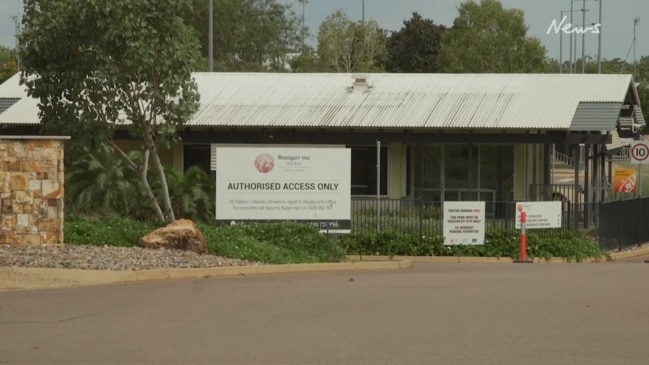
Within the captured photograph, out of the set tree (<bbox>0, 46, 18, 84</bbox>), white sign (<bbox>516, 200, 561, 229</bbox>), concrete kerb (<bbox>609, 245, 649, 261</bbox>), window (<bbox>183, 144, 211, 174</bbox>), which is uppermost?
tree (<bbox>0, 46, 18, 84</bbox>)

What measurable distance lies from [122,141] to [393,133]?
838cm

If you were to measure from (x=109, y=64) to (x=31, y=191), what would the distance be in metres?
3.37

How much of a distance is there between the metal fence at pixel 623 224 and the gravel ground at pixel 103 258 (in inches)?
470

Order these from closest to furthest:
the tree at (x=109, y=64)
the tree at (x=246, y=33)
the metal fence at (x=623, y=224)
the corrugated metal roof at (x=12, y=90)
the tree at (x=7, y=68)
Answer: the tree at (x=109, y=64), the metal fence at (x=623, y=224), the corrugated metal roof at (x=12, y=90), the tree at (x=7, y=68), the tree at (x=246, y=33)

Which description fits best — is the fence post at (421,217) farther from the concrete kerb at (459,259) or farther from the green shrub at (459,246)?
the concrete kerb at (459,259)

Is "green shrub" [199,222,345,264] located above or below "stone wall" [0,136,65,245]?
below

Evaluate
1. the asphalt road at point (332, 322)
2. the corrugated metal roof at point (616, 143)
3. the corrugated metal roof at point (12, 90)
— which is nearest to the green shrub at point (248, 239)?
the asphalt road at point (332, 322)

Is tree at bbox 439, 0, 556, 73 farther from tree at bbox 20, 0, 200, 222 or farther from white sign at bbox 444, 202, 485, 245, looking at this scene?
tree at bbox 20, 0, 200, 222

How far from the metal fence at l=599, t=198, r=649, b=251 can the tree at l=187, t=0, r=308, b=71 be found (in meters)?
47.2

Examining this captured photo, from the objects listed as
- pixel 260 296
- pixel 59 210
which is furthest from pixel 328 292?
pixel 59 210

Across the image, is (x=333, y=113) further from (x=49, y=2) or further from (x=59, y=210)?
(x=59, y=210)

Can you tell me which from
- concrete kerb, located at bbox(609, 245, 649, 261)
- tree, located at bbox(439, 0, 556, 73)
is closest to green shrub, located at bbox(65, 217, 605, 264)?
concrete kerb, located at bbox(609, 245, 649, 261)

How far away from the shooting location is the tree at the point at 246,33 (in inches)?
3120

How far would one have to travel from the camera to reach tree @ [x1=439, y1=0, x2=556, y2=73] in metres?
66.0
